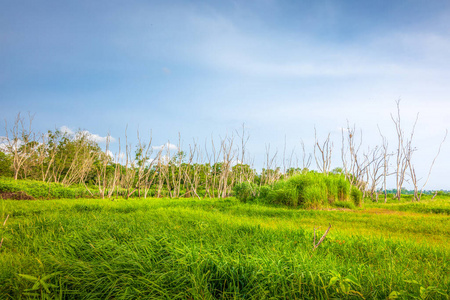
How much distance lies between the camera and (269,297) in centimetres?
217

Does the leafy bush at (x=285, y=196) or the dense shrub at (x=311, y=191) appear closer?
the dense shrub at (x=311, y=191)

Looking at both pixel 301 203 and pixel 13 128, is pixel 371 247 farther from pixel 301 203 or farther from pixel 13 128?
pixel 13 128

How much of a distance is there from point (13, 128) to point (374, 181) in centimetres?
2885

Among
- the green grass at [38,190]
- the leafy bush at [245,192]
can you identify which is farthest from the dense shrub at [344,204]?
the green grass at [38,190]

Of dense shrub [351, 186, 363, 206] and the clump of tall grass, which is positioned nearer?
the clump of tall grass

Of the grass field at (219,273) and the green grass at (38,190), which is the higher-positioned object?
the grass field at (219,273)

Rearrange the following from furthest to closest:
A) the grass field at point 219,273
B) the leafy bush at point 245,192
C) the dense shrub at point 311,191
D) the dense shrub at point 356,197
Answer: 1. the leafy bush at point 245,192
2. the dense shrub at point 356,197
3. the dense shrub at point 311,191
4. the grass field at point 219,273

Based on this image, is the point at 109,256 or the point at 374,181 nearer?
the point at 109,256

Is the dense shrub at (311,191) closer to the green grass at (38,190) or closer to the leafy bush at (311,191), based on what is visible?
the leafy bush at (311,191)

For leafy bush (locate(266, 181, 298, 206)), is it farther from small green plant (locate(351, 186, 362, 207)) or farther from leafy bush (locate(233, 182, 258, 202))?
small green plant (locate(351, 186, 362, 207))

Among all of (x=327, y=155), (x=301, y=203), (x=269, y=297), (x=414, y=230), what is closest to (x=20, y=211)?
(x=269, y=297)

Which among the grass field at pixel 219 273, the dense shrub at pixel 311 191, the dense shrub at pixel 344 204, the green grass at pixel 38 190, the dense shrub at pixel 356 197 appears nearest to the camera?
the grass field at pixel 219 273

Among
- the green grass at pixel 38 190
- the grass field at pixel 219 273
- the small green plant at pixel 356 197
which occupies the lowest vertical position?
the green grass at pixel 38 190

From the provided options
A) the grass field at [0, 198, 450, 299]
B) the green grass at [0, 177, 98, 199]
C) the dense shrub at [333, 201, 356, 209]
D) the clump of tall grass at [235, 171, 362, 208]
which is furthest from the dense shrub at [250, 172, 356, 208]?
the green grass at [0, 177, 98, 199]
